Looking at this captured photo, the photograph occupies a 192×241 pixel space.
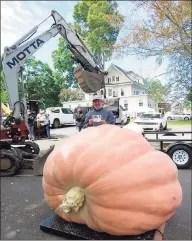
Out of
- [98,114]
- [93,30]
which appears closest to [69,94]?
[93,30]

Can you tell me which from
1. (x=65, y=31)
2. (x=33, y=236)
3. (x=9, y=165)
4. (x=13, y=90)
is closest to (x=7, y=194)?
(x=9, y=165)

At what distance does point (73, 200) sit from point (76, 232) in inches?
15.4

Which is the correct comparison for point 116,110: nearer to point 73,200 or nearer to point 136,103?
point 136,103

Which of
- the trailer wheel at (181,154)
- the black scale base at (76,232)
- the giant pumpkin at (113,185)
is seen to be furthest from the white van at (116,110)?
the giant pumpkin at (113,185)

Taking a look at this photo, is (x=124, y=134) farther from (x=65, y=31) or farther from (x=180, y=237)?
(x=65, y=31)

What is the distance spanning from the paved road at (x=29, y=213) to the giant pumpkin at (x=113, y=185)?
857mm

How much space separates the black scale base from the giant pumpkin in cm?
6

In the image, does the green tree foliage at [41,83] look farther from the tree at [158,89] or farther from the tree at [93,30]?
the tree at [158,89]

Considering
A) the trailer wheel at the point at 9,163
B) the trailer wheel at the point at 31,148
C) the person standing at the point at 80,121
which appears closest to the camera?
the trailer wheel at the point at 9,163

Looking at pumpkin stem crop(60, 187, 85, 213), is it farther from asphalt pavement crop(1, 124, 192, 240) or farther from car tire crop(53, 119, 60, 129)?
car tire crop(53, 119, 60, 129)

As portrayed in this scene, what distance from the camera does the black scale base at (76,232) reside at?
1.60m

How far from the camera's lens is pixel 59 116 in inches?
802

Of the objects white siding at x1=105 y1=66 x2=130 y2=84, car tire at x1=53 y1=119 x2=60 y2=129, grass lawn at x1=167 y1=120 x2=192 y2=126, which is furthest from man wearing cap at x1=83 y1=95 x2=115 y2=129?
white siding at x1=105 y1=66 x2=130 y2=84

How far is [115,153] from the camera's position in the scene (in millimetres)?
1571
